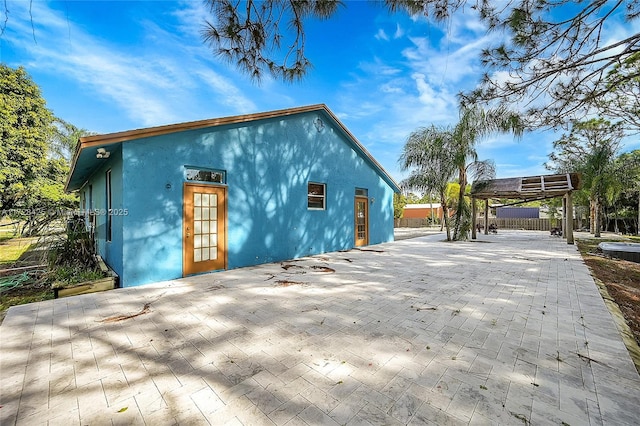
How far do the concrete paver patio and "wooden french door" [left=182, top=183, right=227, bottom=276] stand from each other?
1199mm

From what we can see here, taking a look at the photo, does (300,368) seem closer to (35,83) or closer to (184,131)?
(184,131)

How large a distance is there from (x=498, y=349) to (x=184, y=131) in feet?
21.2

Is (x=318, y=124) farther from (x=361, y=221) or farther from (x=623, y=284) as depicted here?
(x=623, y=284)

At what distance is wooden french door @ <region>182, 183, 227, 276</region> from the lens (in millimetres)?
5824

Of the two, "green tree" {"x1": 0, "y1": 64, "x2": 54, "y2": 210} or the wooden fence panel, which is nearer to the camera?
"green tree" {"x1": 0, "y1": 64, "x2": 54, "y2": 210}

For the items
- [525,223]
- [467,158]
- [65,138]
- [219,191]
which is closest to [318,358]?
[219,191]

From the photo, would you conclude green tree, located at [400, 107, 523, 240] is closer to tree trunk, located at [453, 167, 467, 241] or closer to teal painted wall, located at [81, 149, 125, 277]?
tree trunk, located at [453, 167, 467, 241]

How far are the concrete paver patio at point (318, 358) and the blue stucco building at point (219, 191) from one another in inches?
47.2

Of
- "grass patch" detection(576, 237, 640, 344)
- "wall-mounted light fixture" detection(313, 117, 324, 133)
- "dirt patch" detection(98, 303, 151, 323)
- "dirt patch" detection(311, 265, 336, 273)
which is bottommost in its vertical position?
"grass patch" detection(576, 237, 640, 344)

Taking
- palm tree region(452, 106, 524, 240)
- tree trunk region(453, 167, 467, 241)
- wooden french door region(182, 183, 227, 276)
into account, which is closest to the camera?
wooden french door region(182, 183, 227, 276)

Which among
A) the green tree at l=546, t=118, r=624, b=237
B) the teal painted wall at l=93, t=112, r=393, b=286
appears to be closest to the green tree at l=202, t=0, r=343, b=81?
the teal painted wall at l=93, t=112, r=393, b=286

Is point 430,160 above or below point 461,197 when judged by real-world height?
above

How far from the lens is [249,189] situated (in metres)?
6.95

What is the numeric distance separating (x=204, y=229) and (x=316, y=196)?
4.09 meters
